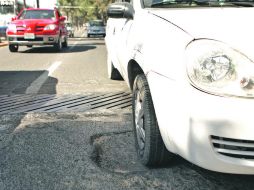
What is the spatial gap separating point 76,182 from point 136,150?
706 mm

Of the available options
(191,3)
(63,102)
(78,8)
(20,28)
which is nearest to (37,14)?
(20,28)

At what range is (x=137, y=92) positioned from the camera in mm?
3471

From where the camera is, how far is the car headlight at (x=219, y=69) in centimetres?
239

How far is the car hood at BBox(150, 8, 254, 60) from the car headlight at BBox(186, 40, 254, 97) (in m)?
0.05

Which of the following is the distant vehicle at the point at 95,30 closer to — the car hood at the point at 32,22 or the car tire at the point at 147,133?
the car hood at the point at 32,22

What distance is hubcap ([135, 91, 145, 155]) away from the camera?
3.31m

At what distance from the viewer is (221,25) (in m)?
2.60

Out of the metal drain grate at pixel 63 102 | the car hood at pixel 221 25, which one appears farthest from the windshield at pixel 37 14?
the car hood at pixel 221 25

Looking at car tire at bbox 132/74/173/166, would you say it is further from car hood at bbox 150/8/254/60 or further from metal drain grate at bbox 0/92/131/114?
metal drain grate at bbox 0/92/131/114

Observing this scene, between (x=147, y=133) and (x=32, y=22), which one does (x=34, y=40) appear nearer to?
(x=32, y=22)

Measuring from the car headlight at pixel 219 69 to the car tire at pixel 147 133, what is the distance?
0.66 m

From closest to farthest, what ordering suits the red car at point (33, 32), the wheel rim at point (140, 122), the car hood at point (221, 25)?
the car hood at point (221, 25) < the wheel rim at point (140, 122) < the red car at point (33, 32)

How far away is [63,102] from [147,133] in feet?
9.72

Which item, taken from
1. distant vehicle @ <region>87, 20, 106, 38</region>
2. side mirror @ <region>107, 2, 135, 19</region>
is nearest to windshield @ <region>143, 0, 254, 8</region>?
side mirror @ <region>107, 2, 135, 19</region>
